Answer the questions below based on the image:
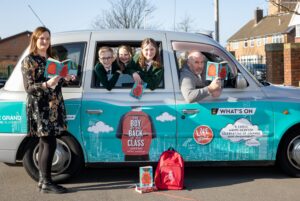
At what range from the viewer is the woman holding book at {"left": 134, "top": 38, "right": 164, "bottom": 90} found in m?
5.23

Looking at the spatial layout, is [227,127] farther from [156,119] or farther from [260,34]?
[260,34]

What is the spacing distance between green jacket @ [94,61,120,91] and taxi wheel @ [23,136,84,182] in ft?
2.57

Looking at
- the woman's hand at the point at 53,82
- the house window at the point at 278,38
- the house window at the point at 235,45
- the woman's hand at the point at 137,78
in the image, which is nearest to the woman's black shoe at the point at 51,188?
the woman's hand at the point at 53,82

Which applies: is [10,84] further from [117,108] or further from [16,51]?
[16,51]

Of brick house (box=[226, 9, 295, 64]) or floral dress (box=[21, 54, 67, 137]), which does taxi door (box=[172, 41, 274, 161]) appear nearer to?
floral dress (box=[21, 54, 67, 137])

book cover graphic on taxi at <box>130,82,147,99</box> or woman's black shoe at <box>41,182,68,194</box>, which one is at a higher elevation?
book cover graphic on taxi at <box>130,82,147,99</box>

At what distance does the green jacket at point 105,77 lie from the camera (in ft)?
17.2

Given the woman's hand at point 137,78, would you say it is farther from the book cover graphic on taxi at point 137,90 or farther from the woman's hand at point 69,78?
the woman's hand at point 69,78

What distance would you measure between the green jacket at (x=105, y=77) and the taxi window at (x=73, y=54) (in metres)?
0.21

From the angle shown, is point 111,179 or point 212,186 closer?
point 212,186

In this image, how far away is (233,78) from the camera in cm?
539

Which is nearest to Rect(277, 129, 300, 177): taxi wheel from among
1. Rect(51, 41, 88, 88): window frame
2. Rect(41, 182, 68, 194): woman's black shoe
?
Rect(51, 41, 88, 88): window frame

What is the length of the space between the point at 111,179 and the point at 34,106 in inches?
60.5

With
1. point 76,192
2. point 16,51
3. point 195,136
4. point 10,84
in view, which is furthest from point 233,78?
point 16,51
